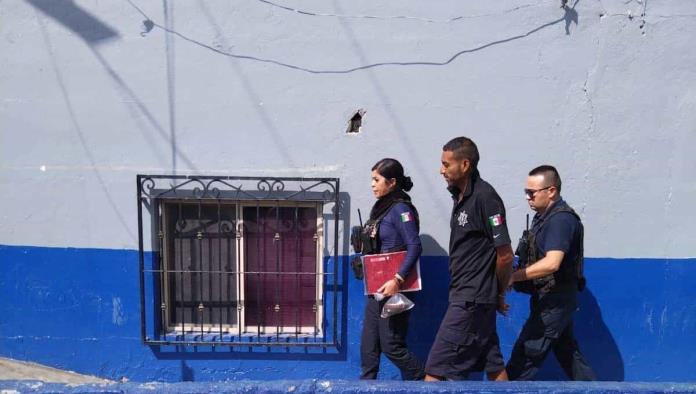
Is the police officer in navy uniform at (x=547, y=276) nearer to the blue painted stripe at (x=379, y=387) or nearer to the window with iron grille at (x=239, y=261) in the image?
the blue painted stripe at (x=379, y=387)

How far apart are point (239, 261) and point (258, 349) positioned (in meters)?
0.61

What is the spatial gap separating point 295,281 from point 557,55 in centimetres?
227

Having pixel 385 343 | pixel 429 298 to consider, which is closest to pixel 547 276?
pixel 429 298

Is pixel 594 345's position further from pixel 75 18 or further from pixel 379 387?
pixel 75 18

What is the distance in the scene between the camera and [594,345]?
4152 mm

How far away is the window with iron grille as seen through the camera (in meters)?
4.00

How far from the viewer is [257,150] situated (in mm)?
3971

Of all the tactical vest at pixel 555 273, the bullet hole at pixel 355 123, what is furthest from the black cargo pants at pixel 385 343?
the bullet hole at pixel 355 123

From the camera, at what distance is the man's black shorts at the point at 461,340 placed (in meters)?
3.32

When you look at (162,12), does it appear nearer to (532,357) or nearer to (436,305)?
(436,305)

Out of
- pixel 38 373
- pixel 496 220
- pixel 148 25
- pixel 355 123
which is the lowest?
pixel 38 373

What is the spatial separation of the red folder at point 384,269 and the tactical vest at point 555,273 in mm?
630

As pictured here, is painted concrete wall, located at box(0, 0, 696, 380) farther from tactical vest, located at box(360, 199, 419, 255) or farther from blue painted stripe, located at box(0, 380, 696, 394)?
blue painted stripe, located at box(0, 380, 696, 394)

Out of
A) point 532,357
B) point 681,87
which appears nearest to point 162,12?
point 532,357
